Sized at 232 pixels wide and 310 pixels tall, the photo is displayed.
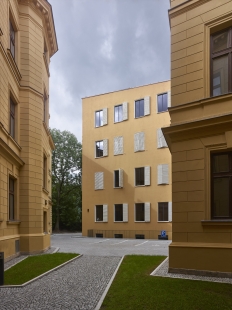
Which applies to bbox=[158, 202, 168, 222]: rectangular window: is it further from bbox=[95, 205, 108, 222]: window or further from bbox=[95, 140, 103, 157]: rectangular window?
bbox=[95, 140, 103, 157]: rectangular window

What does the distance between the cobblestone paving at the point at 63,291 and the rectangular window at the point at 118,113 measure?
25114 mm

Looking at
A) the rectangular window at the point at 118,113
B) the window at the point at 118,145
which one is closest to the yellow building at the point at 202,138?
the window at the point at 118,145

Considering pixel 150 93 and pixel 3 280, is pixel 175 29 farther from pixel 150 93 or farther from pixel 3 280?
pixel 150 93

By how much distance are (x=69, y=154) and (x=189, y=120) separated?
42.4m

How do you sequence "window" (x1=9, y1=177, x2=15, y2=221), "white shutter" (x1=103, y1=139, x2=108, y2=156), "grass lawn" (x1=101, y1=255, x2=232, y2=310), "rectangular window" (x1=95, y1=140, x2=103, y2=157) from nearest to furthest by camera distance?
"grass lawn" (x1=101, y1=255, x2=232, y2=310) → "window" (x1=9, y1=177, x2=15, y2=221) → "white shutter" (x1=103, y1=139, x2=108, y2=156) → "rectangular window" (x1=95, y1=140, x2=103, y2=157)

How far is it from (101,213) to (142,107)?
446 inches

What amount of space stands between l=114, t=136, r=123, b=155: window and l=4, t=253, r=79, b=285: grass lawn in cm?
2107

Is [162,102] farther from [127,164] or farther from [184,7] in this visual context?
[184,7]

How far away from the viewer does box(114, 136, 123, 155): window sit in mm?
35750

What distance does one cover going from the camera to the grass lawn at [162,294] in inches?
279

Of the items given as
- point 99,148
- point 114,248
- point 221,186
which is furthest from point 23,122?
point 99,148

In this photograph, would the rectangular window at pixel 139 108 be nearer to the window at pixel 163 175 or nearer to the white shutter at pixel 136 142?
the white shutter at pixel 136 142

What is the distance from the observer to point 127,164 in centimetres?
3531

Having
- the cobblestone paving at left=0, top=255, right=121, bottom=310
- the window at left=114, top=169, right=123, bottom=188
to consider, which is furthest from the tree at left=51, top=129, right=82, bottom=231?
the cobblestone paving at left=0, top=255, right=121, bottom=310
